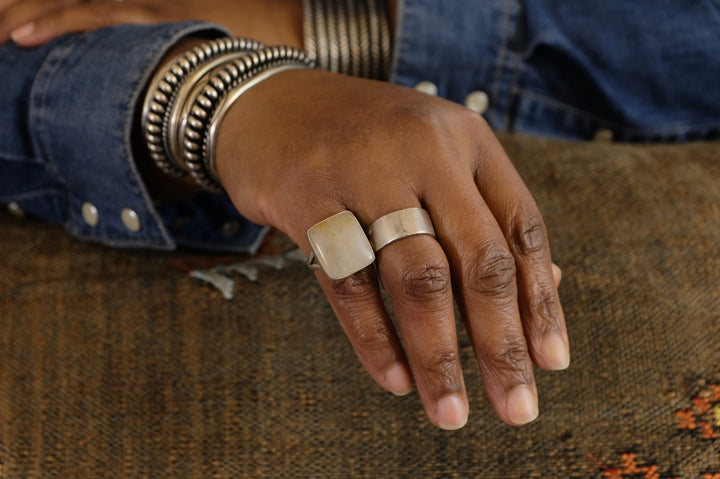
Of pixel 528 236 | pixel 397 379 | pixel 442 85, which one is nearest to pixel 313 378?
pixel 397 379

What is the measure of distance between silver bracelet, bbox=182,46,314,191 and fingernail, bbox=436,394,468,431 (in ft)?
1.04

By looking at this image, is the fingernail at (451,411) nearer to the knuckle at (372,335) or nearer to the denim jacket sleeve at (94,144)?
the knuckle at (372,335)

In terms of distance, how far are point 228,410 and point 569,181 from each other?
1.48ft

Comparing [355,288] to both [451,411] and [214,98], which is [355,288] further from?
[214,98]

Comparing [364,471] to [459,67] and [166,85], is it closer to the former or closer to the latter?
[166,85]

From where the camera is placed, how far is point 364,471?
0.56 m

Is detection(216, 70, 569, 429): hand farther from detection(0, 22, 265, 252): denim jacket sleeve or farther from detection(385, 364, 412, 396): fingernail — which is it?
detection(0, 22, 265, 252): denim jacket sleeve

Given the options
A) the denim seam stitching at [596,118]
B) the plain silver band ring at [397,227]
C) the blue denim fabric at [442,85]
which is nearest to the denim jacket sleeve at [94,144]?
the blue denim fabric at [442,85]

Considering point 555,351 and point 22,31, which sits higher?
point 22,31

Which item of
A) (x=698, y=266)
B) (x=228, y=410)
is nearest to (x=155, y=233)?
(x=228, y=410)

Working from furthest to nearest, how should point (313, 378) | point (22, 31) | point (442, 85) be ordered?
point (442, 85) → point (22, 31) → point (313, 378)

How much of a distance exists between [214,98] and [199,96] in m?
0.01

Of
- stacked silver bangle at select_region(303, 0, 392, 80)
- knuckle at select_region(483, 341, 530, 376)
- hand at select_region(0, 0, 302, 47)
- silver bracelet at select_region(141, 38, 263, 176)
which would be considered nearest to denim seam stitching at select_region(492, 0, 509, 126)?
stacked silver bangle at select_region(303, 0, 392, 80)

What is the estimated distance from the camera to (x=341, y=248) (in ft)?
1.49
